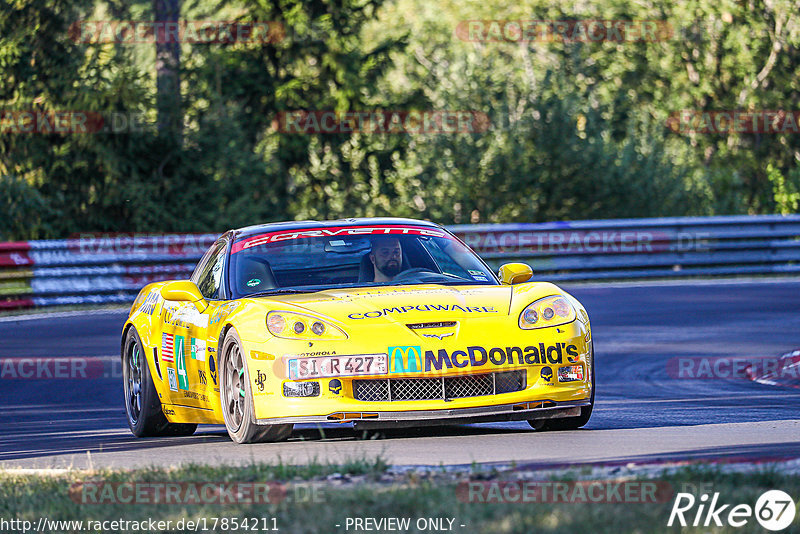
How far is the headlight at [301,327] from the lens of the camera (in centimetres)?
819

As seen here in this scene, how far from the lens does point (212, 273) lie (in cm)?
980

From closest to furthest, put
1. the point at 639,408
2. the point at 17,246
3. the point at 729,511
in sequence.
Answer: the point at 729,511 → the point at 639,408 → the point at 17,246

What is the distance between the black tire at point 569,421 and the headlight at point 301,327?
1.44 meters

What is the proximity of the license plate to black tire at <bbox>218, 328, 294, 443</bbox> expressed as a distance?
29cm

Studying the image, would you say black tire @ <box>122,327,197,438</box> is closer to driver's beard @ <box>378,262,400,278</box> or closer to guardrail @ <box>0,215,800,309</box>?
driver's beard @ <box>378,262,400,278</box>

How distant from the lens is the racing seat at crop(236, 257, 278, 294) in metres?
9.16

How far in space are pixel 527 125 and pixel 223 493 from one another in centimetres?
2644

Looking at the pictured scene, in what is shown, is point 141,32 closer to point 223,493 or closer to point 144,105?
point 144,105

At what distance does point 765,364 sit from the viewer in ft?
43.1

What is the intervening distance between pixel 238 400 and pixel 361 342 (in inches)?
34.9

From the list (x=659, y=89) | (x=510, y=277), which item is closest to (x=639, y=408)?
(x=510, y=277)

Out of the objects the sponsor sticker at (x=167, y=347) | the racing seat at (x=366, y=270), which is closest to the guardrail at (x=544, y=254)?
the sponsor sticker at (x=167, y=347)

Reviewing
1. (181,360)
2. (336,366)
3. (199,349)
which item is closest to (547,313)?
(336,366)

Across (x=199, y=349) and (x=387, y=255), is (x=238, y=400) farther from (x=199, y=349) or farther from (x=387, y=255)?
(x=387, y=255)
